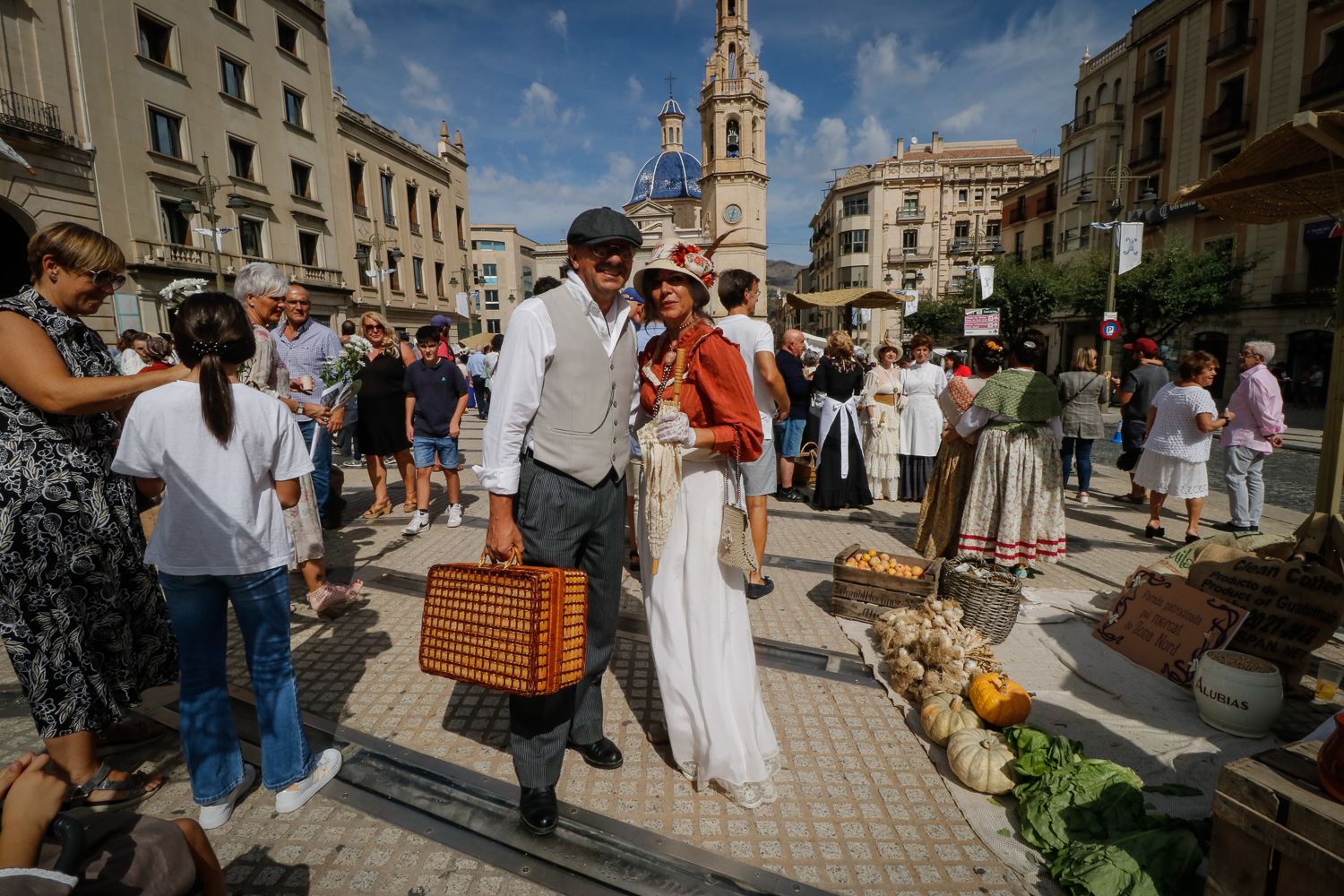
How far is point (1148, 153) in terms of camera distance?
1188 inches

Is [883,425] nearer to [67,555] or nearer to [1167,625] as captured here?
[1167,625]

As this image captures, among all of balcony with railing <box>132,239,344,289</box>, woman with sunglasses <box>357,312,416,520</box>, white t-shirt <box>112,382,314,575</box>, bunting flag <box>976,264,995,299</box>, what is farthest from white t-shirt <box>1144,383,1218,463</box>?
balcony with railing <box>132,239,344,289</box>

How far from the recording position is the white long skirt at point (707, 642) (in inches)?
102

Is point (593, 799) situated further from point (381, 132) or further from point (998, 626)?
point (381, 132)

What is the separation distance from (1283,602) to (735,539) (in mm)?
3342

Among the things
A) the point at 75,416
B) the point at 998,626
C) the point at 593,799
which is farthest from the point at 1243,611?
the point at 75,416

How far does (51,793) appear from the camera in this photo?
1174mm

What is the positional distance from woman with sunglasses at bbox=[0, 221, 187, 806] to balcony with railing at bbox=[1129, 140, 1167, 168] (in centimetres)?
3817

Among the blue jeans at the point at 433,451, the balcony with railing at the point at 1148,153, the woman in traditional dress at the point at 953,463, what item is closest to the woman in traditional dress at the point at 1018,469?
the woman in traditional dress at the point at 953,463

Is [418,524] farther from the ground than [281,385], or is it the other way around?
[281,385]

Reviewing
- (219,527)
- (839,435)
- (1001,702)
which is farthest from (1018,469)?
(219,527)

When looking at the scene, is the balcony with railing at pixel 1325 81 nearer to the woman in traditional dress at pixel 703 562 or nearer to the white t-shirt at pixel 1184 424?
the white t-shirt at pixel 1184 424

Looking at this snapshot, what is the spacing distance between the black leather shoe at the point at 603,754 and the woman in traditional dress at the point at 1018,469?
3308 millimetres

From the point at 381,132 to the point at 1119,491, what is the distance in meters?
34.8
